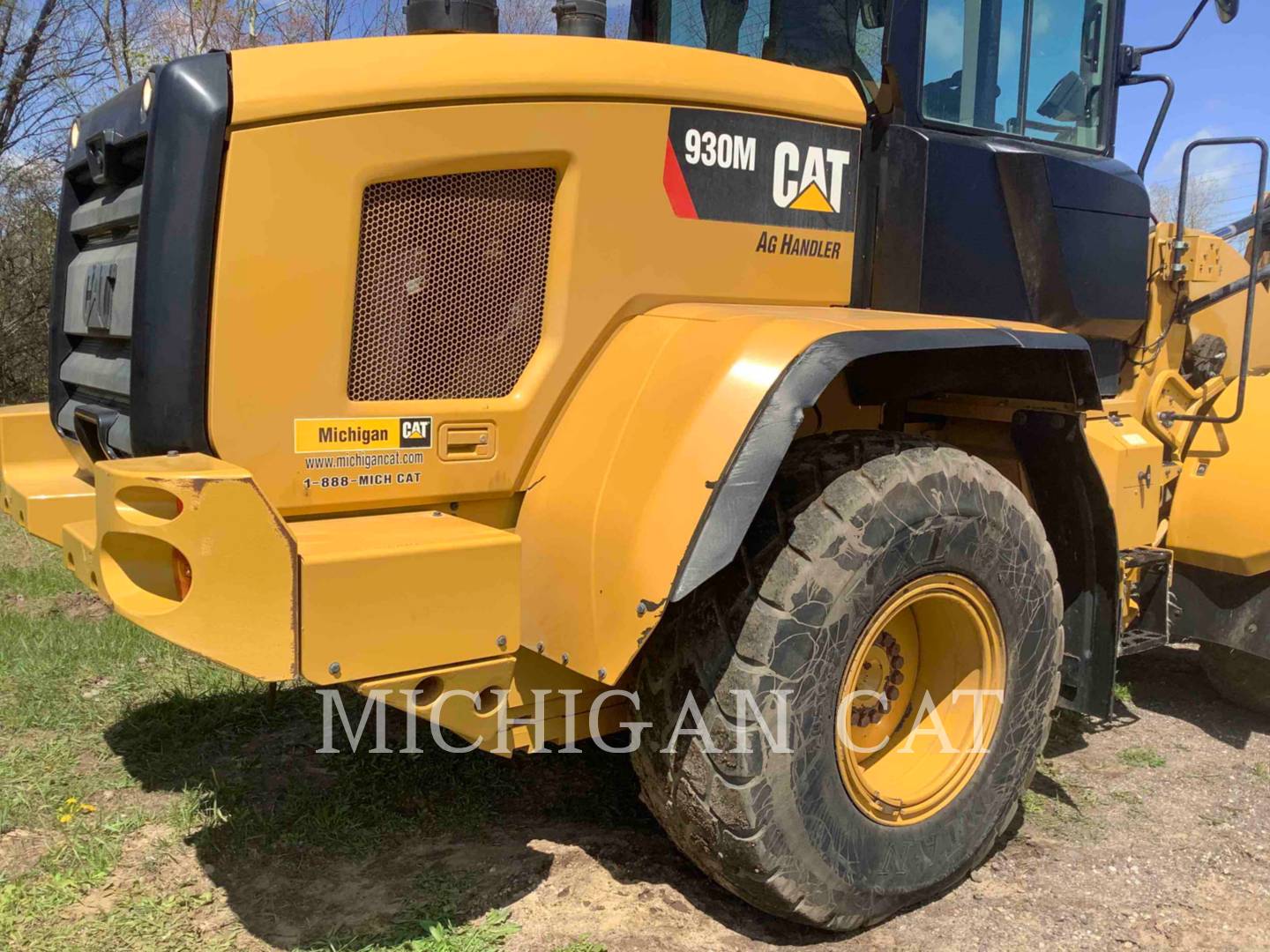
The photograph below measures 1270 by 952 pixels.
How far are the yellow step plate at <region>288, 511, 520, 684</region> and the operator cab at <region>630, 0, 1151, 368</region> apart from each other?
1.55m

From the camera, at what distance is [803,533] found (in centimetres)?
265

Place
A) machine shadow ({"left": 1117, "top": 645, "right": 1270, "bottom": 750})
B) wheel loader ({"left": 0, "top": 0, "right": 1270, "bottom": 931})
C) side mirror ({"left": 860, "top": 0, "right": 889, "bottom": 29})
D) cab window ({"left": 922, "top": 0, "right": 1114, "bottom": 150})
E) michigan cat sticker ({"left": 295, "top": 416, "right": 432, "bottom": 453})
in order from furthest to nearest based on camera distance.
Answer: machine shadow ({"left": 1117, "top": 645, "right": 1270, "bottom": 750}) → cab window ({"left": 922, "top": 0, "right": 1114, "bottom": 150}) → side mirror ({"left": 860, "top": 0, "right": 889, "bottom": 29}) → michigan cat sticker ({"left": 295, "top": 416, "right": 432, "bottom": 453}) → wheel loader ({"left": 0, "top": 0, "right": 1270, "bottom": 931})

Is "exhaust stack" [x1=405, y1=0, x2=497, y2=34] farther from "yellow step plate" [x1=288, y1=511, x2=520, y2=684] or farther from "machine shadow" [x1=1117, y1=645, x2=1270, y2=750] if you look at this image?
"machine shadow" [x1=1117, y1=645, x2=1270, y2=750]

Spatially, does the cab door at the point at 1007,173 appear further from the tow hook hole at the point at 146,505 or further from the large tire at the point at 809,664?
the tow hook hole at the point at 146,505

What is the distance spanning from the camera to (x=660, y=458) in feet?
8.20

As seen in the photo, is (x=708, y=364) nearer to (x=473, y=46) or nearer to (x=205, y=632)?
(x=473, y=46)

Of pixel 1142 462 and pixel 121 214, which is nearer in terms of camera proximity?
pixel 121 214

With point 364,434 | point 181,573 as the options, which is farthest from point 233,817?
point 364,434

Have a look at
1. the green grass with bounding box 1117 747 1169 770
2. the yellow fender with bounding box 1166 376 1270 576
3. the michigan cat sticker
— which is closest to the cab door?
the yellow fender with bounding box 1166 376 1270 576

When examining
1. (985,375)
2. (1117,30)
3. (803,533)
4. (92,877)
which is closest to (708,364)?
(803,533)

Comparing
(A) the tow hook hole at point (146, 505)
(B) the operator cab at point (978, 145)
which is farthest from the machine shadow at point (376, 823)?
(B) the operator cab at point (978, 145)

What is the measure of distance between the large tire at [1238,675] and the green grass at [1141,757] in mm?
575

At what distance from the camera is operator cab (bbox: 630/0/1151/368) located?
3.23 metres

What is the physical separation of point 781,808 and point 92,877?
1908mm
